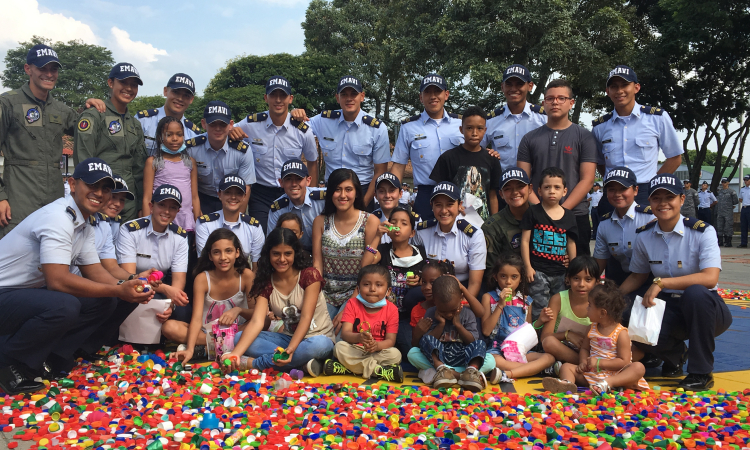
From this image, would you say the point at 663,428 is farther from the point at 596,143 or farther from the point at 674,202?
the point at 596,143

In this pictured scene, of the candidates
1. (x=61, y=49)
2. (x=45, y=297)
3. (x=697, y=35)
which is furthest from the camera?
(x=61, y=49)

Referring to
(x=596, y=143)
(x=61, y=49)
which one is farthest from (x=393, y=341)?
(x=61, y=49)

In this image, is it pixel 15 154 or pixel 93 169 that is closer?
pixel 93 169

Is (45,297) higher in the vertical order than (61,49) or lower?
lower

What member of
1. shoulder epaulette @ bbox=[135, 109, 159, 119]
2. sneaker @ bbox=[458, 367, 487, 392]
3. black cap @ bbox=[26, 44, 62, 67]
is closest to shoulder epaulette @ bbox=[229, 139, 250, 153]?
shoulder epaulette @ bbox=[135, 109, 159, 119]

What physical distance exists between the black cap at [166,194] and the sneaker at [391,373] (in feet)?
8.49

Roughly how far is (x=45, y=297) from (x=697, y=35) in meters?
19.7

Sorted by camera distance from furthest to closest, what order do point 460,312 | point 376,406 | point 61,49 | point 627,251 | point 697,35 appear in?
point 61,49 → point 697,35 → point 627,251 → point 460,312 → point 376,406

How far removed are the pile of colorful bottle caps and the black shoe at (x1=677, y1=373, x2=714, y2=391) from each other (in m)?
0.21

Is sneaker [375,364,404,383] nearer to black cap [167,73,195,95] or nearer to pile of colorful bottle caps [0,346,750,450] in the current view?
pile of colorful bottle caps [0,346,750,450]

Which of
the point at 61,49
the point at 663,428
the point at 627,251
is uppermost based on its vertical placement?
the point at 61,49

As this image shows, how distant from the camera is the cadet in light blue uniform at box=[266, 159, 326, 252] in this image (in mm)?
6031

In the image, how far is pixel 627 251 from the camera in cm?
546

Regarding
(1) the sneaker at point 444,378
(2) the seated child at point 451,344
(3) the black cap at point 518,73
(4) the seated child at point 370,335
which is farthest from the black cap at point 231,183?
(3) the black cap at point 518,73
